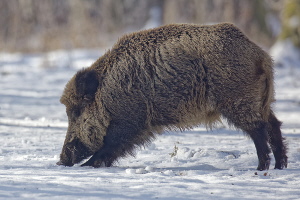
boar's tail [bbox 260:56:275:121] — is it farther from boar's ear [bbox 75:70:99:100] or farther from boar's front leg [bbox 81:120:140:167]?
boar's ear [bbox 75:70:99:100]

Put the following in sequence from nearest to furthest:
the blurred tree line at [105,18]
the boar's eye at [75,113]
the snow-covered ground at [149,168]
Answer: the snow-covered ground at [149,168]
the boar's eye at [75,113]
the blurred tree line at [105,18]

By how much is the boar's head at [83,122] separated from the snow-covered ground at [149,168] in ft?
0.86

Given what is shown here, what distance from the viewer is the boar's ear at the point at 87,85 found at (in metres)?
6.61

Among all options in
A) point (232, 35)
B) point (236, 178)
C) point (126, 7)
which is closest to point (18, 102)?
point (232, 35)

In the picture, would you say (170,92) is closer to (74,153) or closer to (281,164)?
(74,153)

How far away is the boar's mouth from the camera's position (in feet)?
21.3

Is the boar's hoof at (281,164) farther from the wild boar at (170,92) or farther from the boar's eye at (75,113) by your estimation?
the boar's eye at (75,113)

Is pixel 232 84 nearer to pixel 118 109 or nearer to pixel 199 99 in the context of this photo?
pixel 199 99

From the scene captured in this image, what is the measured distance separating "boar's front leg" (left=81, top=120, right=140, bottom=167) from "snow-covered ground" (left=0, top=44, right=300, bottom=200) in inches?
7.1

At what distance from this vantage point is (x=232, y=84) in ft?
20.2

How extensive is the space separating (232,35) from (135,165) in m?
1.89

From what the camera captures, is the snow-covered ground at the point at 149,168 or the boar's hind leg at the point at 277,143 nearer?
the snow-covered ground at the point at 149,168

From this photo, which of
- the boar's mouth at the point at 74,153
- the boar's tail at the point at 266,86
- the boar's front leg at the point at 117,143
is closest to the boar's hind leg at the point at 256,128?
the boar's tail at the point at 266,86

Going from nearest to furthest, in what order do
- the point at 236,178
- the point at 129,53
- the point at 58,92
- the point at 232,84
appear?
1. the point at 236,178
2. the point at 232,84
3. the point at 129,53
4. the point at 58,92
